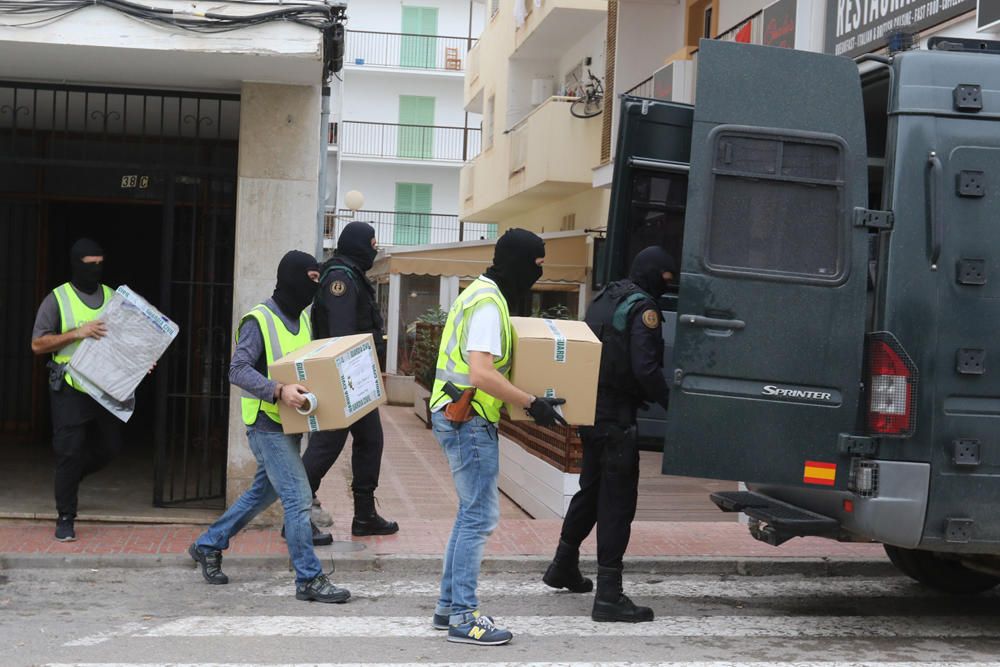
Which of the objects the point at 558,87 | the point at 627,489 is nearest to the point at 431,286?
the point at 558,87

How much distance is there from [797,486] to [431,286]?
17.8m

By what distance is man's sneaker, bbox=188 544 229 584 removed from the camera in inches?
273

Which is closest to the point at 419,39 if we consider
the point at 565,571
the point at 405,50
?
the point at 405,50

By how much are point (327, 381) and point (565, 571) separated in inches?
69.1

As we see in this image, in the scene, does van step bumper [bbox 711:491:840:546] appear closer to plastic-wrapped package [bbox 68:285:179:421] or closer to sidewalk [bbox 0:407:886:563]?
sidewalk [bbox 0:407:886:563]

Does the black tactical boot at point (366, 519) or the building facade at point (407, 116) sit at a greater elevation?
the building facade at point (407, 116)

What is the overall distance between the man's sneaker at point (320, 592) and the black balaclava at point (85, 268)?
2.57 metres

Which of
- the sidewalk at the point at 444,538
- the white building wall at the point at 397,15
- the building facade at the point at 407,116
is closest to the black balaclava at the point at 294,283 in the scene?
the sidewalk at the point at 444,538

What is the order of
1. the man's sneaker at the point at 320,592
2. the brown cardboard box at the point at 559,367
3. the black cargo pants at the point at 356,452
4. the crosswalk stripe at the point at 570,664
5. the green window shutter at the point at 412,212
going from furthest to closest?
the green window shutter at the point at 412,212
the black cargo pants at the point at 356,452
the man's sneaker at the point at 320,592
the brown cardboard box at the point at 559,367
the crosswalk stripe at the point at 570,664

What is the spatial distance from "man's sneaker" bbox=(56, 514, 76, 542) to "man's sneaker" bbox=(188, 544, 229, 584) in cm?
113

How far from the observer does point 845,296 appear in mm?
5855

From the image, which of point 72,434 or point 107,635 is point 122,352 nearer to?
point 72,434

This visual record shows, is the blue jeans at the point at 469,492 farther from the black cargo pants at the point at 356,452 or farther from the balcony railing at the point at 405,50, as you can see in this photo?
the balcony railing at the point at 405,50

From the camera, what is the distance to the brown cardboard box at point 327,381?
240 inches
